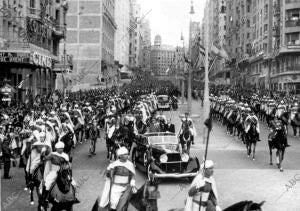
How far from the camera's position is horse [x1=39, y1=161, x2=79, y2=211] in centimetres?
1050

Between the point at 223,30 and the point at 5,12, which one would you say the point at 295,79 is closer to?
the point at 5,12

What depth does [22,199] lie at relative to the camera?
1378 cm

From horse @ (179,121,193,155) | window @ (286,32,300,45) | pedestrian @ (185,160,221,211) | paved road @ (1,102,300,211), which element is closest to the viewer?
pedestrian @ (185,160,221,211)

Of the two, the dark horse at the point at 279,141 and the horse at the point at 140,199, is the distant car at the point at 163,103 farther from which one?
the horse at the point at 140,199

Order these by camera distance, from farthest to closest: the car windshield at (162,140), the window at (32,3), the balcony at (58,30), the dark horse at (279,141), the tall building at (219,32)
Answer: the tall building at (219,32)
the balcony at (58,30)
the window at (32,3)
the dark horse at (279,141)
the car windshield at (162,140)

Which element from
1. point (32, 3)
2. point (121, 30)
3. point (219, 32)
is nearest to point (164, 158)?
point (32, 3)

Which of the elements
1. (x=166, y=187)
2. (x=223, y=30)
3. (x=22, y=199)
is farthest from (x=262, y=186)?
(x=223, y=30)

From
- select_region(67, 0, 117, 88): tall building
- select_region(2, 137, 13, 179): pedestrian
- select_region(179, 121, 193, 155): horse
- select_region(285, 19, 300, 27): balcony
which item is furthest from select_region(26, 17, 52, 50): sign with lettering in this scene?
select_region(285, 19, 300, 27): balcony

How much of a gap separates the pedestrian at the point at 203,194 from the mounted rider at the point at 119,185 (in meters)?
1.42

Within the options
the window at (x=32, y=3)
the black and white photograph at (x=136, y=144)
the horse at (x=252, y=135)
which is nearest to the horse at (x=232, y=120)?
the black and white photograph at (x=136, y=144)

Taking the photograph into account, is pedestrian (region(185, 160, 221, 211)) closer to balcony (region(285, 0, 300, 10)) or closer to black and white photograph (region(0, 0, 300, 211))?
black and white photograph (region(0, 0, 300, 211))

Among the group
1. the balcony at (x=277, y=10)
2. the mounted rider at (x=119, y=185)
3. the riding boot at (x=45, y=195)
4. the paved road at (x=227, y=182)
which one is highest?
the balcony at (x=277, y=10)

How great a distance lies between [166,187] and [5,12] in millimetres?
25568

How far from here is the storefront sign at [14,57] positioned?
36969 millimetres
